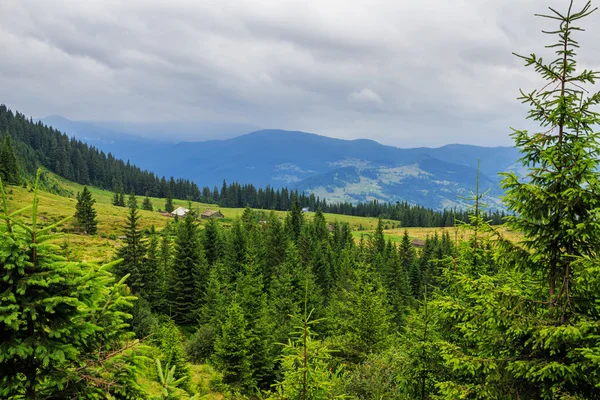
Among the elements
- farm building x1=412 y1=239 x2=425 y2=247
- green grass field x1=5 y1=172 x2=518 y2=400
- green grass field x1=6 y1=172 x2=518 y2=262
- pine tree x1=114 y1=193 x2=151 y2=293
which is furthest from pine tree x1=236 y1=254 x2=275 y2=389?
farm building x1=412 y1=239 x2=425 y2=247

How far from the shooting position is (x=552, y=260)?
8.19 metres

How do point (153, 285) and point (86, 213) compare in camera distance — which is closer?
point (153, 285)

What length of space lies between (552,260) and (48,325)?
10384 millimetres

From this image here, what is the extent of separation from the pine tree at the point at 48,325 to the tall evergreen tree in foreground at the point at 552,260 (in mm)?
7781

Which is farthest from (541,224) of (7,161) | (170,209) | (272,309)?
(170,209)

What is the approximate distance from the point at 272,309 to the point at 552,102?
37.7 metres

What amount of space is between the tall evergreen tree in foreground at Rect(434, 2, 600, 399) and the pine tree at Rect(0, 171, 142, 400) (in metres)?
7.78

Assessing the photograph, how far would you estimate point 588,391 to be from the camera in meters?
7.41

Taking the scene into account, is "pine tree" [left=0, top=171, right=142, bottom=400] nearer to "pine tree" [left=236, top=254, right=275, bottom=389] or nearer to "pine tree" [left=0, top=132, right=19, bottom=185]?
"pine tree" [left=236, top=254, right=275, bottom=389]

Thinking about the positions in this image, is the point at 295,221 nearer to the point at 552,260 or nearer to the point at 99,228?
the point at 99,228

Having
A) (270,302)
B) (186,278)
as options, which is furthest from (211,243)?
(270,302)

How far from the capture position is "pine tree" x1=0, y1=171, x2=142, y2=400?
14.7ft

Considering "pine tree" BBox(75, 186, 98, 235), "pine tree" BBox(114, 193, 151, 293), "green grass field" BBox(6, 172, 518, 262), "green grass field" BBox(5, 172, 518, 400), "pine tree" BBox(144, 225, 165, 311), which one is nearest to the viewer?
"green grass field" BBox(5, 172, 518, 400)

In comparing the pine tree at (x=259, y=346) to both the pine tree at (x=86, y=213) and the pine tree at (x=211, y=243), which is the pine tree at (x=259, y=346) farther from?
the pine tree at (x=86, y=213)
